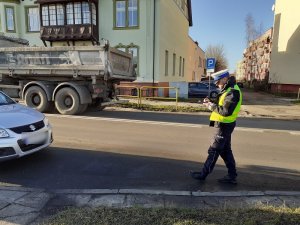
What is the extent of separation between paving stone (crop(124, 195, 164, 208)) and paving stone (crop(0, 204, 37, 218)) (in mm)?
1229

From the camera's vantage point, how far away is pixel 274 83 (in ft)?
95.0

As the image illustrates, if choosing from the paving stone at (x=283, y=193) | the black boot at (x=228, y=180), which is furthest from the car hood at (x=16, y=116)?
the paving stone at (x=283, y=193)

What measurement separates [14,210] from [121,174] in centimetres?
189

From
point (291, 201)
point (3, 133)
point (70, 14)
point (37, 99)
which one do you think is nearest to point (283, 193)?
point (291, 201)

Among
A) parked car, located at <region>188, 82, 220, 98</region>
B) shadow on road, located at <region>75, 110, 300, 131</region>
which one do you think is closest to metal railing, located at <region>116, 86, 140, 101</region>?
shadow on road, located at <region>75, 110, 300, 131</region>

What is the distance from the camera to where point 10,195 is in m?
4.14

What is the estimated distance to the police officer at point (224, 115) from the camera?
4.41 meters

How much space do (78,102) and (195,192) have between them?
26.8 ft

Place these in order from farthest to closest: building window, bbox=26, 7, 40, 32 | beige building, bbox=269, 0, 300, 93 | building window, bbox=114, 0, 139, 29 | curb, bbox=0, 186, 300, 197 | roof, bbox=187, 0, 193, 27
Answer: roof, bbox=187, 0, 193, 27
beige building, bbox=269, 0, 300, 93
building window, bbox=26, 7, 40, 32
building window, bbox=114, 0, 139, 29
curb, bbox=0, 186, 300, 197

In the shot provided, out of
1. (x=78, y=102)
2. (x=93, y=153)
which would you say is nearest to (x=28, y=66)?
(x=78, y=102)

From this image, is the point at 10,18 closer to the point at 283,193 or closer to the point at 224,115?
the point at 224,115

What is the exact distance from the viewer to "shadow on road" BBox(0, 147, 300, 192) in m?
4.64

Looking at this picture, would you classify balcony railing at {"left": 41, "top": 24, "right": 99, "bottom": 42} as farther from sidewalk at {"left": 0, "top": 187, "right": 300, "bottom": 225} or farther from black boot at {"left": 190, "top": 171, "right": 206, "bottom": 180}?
sidewalk at {"left": 0, "top": 187, "right": 300, "bottom": 225}

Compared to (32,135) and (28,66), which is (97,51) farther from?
(32,135)
